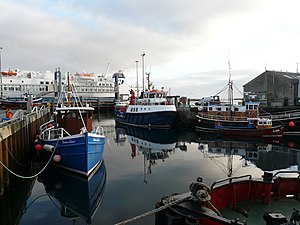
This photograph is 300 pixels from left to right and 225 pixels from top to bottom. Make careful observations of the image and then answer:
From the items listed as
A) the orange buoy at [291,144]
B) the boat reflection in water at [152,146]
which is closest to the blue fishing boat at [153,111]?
the boat reflection in water at [152,146]

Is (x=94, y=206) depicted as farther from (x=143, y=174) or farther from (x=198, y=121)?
(x=198, y=121)

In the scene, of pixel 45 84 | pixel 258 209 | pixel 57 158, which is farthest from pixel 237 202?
pixel 45 84

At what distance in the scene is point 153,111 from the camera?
106 ft

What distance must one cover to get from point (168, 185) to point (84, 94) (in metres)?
64.8

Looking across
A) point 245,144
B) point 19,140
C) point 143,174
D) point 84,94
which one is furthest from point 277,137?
point 84,94

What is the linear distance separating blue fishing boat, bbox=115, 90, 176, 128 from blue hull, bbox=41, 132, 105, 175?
19608 mm

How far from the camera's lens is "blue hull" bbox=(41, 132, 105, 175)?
11.8 metres

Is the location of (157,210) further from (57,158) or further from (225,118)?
(225,118)

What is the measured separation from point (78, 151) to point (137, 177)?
374 centimetres

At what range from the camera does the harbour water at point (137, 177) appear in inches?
356

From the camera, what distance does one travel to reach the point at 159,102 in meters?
33.1

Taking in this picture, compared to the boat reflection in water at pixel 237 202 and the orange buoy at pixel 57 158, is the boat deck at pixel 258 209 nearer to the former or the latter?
the boat reflection in water at pixel 237 202

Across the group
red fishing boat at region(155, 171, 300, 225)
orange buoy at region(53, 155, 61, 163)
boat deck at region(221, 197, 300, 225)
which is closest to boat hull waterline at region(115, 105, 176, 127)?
orange buoy at region(53, 155, 61, 163)

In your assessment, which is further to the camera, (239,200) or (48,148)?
(48,148)
